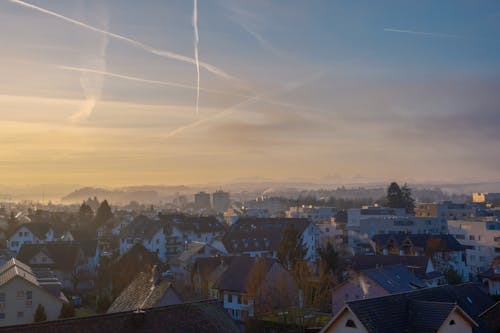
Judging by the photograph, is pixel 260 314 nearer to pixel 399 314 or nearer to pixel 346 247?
pixel 399 314

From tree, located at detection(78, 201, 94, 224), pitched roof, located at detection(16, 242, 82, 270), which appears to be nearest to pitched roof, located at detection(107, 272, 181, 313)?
pitched roof, located at detection(16, 242, 82, 270)

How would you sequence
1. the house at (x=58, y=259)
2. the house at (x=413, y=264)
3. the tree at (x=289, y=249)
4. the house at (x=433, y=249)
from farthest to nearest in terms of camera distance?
1. the house at (x=433, y=249)
2. the house at (x=58, y=259)
3. the tree at (x=289, y=249)
4. the house at (x=413, y=264)

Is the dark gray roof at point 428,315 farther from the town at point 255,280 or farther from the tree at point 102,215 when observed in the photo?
the tree at point 102,215

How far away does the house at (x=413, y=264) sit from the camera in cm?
4484

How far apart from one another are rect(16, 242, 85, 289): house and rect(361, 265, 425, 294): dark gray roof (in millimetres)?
31567

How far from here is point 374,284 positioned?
119 feet

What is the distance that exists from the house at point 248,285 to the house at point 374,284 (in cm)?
352

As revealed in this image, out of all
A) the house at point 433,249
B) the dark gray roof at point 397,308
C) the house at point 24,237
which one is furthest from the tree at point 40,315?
the house at point 24,237

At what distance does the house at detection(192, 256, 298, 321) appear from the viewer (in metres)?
37.5

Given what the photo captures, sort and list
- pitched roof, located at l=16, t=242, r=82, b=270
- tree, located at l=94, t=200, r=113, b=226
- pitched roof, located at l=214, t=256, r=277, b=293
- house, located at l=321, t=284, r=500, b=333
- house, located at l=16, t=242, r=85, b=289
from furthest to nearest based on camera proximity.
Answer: tree, located at l=94, t=200, r=113, b=226, pitched roof, located at l=16, t=242, r=82, b=270, house, located at l=16, t=242, r=85, b=289, pitched roof, located at l=214, t=256, r=277, b=293, house, located at l=321, t=284, r=500, b=333

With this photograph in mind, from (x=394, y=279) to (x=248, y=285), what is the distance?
1087cm

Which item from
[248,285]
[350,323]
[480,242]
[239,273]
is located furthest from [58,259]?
[480,242]

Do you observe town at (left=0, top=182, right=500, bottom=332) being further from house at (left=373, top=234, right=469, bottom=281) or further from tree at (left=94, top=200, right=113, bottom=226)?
tree at (left=94, top=200, right=113, bottom=226)

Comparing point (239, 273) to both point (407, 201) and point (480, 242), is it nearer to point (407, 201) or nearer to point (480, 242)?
point (480, 242)
